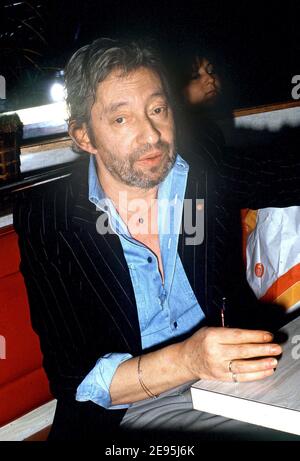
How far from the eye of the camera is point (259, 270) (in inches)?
89.6

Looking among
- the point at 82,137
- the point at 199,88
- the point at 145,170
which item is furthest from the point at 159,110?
the point at 199,88

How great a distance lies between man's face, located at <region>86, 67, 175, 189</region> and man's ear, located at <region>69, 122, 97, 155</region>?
12 cm

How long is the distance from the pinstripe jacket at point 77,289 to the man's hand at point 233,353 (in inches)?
18.4

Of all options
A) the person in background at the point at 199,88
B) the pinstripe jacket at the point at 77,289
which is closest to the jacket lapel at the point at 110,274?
the pinstripe jacket at the point at 77,289

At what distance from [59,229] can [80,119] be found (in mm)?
446

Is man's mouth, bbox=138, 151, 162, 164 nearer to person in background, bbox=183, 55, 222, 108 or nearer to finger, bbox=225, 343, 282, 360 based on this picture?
finger, bbox=225, 343, 282, 360

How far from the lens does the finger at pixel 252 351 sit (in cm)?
102

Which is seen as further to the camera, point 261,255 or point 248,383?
point 261,255

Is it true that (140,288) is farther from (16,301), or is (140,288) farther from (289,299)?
(289,299)

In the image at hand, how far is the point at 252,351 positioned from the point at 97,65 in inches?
43.6

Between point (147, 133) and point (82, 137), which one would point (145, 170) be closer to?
point (147, 133)

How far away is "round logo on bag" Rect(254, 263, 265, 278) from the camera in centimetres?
226
